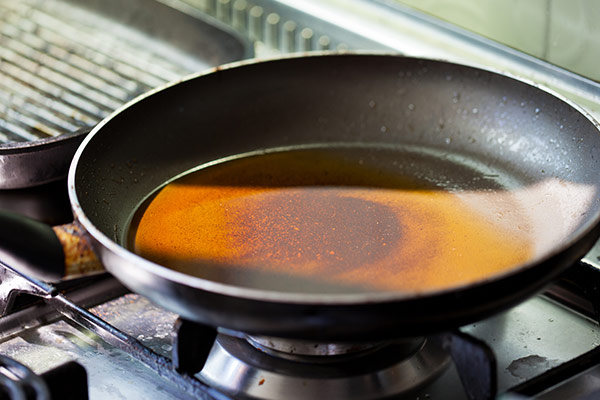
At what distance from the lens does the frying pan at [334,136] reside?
581 millimetres

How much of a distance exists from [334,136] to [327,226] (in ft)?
0.70

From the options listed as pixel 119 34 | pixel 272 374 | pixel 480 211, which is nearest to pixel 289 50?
pixel 119 34

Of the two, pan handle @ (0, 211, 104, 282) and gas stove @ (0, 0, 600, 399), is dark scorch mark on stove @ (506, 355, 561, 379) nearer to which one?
gas stove @ (0, 0, 600, 399)

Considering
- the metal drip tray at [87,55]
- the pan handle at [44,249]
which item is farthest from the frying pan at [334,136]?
the metal drip tray at [87,55]

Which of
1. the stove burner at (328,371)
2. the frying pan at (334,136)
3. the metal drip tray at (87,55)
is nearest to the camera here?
the frying pan at (334,136)

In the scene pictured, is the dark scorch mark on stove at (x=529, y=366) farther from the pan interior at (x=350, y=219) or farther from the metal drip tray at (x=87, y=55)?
the metal drip tray at (x=87, y=55)

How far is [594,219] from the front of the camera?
1.95 feet

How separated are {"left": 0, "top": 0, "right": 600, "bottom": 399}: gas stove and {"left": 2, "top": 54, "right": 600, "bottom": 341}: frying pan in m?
0.07

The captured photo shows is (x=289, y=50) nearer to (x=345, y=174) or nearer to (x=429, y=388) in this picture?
(x=345, y=174)

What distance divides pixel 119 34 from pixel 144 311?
0.71 m

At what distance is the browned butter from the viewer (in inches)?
28.3

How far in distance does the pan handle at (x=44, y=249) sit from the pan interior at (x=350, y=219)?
77 mm

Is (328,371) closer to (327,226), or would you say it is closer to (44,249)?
(327,226)

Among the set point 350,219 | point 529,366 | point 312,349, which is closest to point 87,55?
point 350,219
